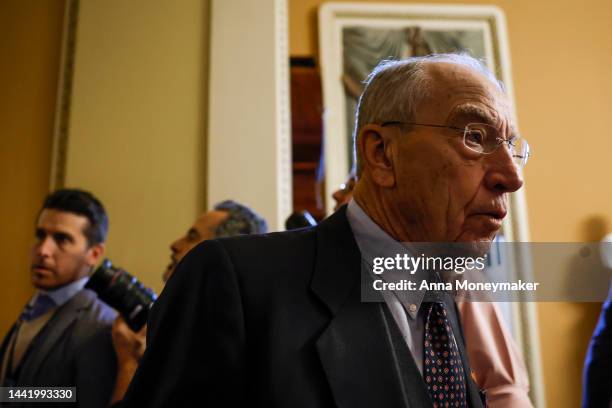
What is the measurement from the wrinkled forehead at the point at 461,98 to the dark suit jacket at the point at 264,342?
38 cm

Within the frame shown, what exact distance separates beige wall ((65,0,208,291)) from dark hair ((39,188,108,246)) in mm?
423

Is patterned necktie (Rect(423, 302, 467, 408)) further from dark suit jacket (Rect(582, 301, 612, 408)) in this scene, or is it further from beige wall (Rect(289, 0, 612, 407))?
beige wall (Rect(289, 0, 612, 407))

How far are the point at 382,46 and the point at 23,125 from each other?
2.26 metres

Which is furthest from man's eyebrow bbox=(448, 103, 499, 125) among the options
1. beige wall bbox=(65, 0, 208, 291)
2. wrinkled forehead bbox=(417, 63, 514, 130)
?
beige wall bbox=(65, 0, 208, 291)

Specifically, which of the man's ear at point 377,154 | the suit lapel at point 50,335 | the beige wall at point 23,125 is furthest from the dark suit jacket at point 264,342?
the beige wall at point 23,125

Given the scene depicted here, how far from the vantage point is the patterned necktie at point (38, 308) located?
7.18ft

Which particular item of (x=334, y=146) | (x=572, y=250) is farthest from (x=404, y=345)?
(x=334, y=146)

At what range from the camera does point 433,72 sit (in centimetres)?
114

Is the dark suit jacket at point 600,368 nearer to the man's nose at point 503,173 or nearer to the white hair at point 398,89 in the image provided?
the man's nose at point 503,173

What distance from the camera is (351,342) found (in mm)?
909

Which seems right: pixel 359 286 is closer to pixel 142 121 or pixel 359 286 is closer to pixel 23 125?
pixel 142 121

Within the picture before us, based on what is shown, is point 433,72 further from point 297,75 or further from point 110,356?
point 297,75

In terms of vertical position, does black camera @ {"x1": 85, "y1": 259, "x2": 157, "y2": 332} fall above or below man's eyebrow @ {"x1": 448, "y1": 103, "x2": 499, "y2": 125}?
below

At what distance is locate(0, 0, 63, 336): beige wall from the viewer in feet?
10.2
